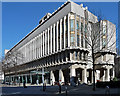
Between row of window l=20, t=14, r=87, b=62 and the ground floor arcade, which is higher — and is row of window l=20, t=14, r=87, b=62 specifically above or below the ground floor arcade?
above

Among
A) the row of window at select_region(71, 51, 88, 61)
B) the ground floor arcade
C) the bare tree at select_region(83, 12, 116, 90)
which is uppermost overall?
the bare tree at select_region(83, 12, 116, 90)

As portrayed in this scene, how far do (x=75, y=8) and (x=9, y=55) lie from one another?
27.8 m

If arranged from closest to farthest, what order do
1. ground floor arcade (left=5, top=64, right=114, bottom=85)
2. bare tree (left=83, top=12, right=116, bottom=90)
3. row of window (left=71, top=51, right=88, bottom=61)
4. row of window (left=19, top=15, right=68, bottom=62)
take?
bare tree (left=83, top=12, right=116, bottom=90)
ground floor arcade (left=5, top=64, right=114, bottom=85)
row of window (left=71, top=51, right=88, bottom=61)
row of window (left=19, top=15, right=68, bottom=62)

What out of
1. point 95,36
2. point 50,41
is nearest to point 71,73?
point 50,41

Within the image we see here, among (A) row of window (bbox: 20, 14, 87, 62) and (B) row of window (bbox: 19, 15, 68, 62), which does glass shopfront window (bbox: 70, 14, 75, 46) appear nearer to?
(A) row of window (bbox: 20, 14, 87, 62)

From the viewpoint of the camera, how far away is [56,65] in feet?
161

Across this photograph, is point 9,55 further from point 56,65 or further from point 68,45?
point 68,45

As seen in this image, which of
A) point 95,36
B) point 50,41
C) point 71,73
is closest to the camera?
point 95,36

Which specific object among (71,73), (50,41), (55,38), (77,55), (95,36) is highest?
(55,38)

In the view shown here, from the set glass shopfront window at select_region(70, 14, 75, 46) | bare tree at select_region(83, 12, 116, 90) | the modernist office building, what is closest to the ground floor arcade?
the modernist office building

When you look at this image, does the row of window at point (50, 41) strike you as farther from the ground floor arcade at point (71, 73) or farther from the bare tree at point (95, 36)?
the bare tree at point (95, 36)

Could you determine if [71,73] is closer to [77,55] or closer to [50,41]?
[77,55]

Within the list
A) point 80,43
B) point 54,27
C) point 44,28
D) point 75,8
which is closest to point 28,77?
point 44,28

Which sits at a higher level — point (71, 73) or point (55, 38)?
point (55, 38)
